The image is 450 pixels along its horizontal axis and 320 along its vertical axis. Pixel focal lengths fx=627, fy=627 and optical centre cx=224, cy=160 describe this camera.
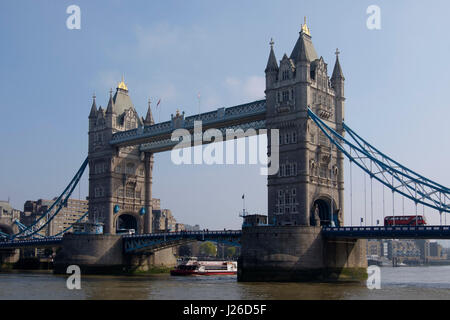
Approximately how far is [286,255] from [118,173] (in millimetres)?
41460

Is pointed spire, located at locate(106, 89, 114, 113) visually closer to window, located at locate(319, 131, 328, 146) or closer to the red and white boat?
the red and white boat

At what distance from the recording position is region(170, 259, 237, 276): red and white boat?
97062mm

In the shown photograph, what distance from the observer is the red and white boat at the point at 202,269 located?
97.1 metres

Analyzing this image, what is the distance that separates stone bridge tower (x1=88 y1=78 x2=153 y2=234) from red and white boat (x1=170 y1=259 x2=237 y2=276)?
31.3ft

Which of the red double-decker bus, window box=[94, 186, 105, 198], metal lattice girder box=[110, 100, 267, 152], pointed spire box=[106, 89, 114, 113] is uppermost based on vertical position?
pointed spire box=[106, 89, 114, 113]

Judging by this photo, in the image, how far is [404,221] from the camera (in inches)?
2719

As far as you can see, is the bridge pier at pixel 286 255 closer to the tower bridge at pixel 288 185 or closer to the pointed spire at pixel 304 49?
the tower bridge at pixel 288 185

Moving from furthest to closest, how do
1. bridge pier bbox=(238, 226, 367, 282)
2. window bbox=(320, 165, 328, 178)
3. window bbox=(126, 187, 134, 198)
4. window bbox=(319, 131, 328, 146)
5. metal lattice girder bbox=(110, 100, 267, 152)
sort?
window bbox=(126, 187, 134, 198), metal lattice girder bbox=(110, 100, 267, 152), window bbox=(320, 165, 328, 178), window bbox=(319, 131, 328, 146), bridge pier bbox=(238, 226, 367, 282)

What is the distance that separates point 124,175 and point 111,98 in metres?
12.9

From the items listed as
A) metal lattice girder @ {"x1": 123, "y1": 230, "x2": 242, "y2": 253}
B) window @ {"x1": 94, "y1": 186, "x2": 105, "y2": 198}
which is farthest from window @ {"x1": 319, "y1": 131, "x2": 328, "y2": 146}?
window @ {"x1": 94, "y1": 186, "x2": 105, "y2": 198}

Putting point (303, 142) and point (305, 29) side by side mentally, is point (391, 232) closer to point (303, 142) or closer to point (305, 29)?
point (303, 142)

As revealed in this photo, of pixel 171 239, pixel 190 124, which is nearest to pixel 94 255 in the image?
pixel 171 239

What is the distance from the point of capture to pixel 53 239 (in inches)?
4158
